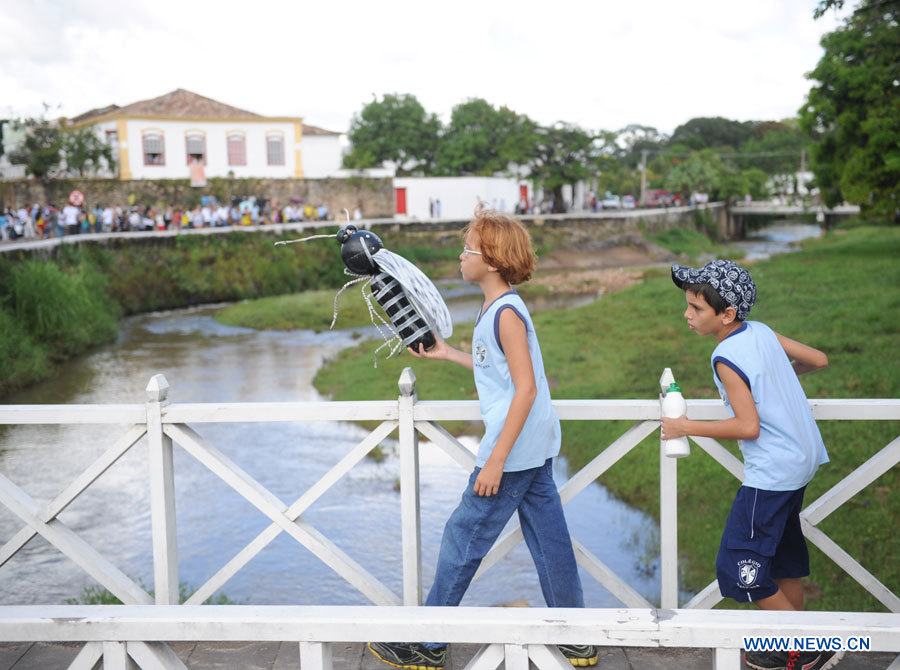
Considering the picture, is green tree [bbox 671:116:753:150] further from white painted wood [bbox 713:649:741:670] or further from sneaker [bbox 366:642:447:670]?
white painted wood [bbox 713:649:741:670]

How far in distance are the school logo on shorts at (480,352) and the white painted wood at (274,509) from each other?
37.1 inches

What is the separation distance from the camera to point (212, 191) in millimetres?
39531

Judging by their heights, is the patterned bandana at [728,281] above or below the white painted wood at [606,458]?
above

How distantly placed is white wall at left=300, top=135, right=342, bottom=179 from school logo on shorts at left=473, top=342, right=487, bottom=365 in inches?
1946

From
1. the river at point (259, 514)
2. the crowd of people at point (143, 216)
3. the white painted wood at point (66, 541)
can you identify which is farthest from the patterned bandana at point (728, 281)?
the crowd of people at point (143, 216)

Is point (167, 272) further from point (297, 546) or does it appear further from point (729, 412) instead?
point (729, 412)

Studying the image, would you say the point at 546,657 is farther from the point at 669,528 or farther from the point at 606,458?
the point at 669,528

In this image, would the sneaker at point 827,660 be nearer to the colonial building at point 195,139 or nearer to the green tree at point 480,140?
the colonial building at point 195,139

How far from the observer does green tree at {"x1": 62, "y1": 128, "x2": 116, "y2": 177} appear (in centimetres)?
3759

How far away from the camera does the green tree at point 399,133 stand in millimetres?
53969

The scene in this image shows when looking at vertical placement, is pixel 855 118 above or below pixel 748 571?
above

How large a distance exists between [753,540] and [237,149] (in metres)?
43.3

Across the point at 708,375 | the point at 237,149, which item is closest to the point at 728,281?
the point at 708,375

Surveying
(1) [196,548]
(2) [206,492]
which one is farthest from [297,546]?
(2) [206,492]
